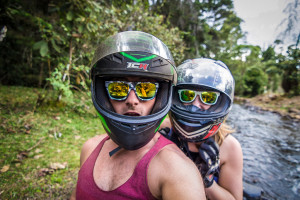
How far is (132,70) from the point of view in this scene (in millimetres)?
1212

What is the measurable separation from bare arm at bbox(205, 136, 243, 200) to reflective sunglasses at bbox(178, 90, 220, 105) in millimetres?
683

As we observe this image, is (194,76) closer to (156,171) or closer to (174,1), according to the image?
(156,171)

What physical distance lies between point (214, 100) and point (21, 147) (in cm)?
380

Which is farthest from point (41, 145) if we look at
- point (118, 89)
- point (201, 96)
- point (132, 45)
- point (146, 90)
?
point (201, 96)

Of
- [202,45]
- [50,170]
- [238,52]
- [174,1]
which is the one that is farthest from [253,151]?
[238,52]

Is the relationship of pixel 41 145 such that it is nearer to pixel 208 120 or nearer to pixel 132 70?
pixel 132 70

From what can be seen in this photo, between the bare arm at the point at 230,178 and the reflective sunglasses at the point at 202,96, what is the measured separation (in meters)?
0.68

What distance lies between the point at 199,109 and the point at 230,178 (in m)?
0.95

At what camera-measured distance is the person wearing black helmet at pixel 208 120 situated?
172cm

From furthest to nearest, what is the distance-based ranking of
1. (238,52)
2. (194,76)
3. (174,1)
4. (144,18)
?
(238,52)
(174,1)
(144,18)
(194,76)

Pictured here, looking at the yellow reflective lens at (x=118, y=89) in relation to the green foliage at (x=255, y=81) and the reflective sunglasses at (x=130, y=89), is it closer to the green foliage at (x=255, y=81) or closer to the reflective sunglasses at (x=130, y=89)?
the reflective sunglasses at (x=130, y=89)

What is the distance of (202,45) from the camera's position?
20594 millimetres

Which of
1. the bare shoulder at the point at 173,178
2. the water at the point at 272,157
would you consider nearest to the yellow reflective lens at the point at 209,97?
the bare shoulder at the point at 173,178

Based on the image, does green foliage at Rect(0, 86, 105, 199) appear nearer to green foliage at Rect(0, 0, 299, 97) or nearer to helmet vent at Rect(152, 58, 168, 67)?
green foliage at Rect(0, 0, 299, 97)
